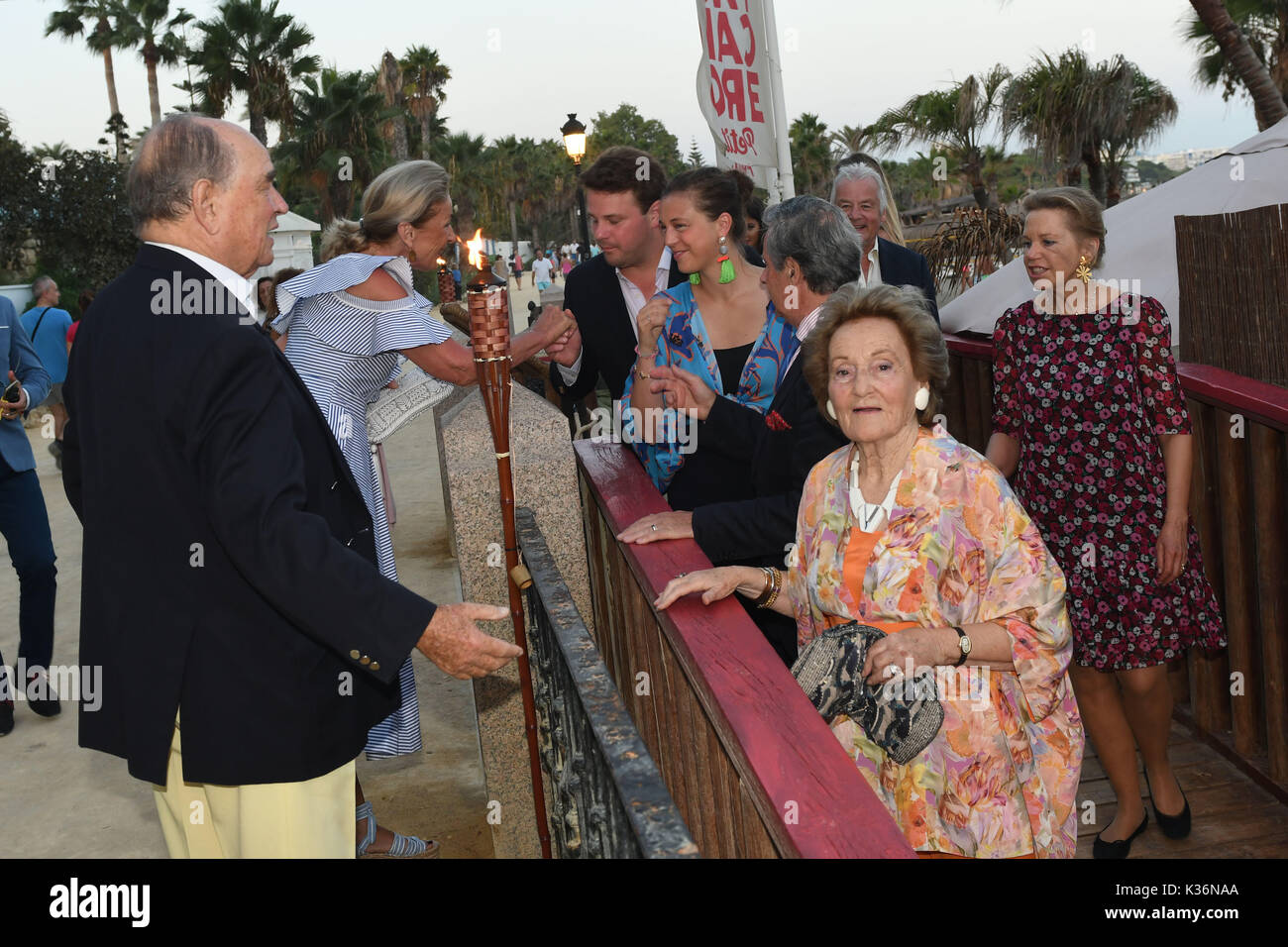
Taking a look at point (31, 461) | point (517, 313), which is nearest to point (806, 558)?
point (31, 461)

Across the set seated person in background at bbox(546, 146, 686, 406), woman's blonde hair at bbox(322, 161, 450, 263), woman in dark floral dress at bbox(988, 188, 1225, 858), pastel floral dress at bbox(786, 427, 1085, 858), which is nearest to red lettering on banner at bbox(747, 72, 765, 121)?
seated person in background at bbox(546, 146, 686, 406)

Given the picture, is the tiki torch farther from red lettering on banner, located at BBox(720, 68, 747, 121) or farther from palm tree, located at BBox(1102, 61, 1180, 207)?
palm tree, located at BBox(1102, 61, 1180, 207)

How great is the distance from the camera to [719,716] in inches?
87.3

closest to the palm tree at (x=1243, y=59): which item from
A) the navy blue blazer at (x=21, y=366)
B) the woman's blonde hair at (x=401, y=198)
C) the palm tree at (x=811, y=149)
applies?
the woman's blonde hair at (x=401, y=198)

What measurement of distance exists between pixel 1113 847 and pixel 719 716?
7.48 ft

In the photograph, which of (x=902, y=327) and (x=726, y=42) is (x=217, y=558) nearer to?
(x=902, y=327)

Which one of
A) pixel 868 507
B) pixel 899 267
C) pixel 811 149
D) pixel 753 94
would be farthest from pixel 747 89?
pixel 811 149

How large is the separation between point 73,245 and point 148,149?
30.5m

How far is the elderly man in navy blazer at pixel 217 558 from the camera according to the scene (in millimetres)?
2162

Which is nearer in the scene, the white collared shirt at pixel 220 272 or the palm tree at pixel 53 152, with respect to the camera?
the white collared shirt at pixel 220 272

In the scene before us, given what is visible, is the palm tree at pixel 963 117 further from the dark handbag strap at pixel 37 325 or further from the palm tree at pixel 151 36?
the palm tree at pixel 151 36

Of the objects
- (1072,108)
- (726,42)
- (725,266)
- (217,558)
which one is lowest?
(217,558)

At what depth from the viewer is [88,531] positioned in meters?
2.35

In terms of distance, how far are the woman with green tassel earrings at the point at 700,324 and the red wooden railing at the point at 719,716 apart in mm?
153
